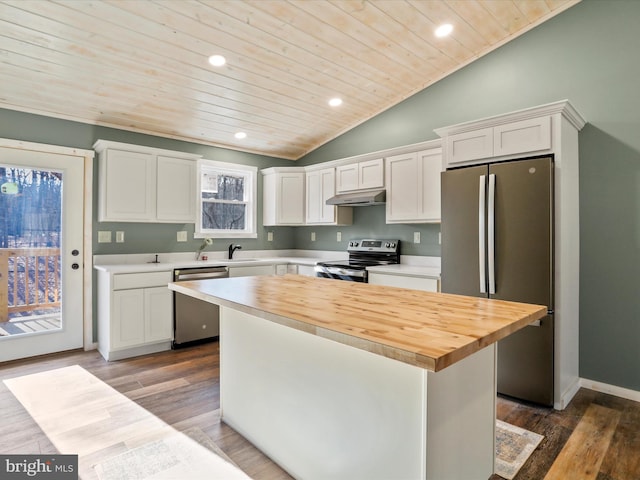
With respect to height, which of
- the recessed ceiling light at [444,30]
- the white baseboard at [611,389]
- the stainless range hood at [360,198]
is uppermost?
the recessed ceiling light at [444,30]

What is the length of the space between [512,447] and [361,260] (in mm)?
2486

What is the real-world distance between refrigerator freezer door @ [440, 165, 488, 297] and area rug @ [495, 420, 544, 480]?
936 millimetres

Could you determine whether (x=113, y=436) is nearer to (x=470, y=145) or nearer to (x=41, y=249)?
(x=41, y=249)

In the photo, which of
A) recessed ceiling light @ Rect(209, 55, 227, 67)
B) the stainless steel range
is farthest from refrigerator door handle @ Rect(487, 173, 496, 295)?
recessed ceiling light @ Rect(209, 55, 227, 67)

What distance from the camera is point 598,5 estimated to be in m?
2.96

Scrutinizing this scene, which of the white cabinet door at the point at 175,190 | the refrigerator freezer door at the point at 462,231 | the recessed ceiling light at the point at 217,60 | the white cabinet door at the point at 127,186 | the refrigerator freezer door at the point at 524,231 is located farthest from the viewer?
the white cabinet door at the point at 175,190

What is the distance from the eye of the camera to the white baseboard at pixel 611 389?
2.80m

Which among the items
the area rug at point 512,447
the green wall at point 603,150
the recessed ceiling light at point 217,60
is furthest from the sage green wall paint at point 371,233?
the recessed ceiling light at point 217,60

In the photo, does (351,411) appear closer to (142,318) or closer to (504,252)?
(504,252)

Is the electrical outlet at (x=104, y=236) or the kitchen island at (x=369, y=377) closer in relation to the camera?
the kitchen island at (x=369, y=377)

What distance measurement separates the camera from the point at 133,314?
A: 3.64 metres

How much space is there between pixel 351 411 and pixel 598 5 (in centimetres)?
360

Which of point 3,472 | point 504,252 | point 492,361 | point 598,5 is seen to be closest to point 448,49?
point 598,5

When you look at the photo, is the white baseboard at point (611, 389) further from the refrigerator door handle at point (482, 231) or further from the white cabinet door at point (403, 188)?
the white cabinet door at point (403, 188)
